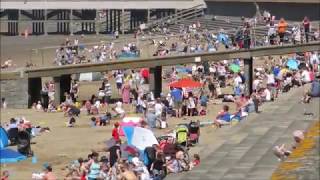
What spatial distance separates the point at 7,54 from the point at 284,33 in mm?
21928

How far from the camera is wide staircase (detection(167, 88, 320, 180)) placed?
12.7 meters

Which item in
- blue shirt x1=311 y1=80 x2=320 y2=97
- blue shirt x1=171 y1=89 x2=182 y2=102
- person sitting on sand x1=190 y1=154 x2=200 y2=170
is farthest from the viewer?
blue shirt x1=171 y1=89 x2=182 y2=102

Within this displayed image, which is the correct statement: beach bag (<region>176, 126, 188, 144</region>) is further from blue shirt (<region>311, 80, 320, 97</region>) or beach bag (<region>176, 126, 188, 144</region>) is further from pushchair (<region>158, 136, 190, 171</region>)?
blue shirt (<region>311, 80, 320, 97</region>)

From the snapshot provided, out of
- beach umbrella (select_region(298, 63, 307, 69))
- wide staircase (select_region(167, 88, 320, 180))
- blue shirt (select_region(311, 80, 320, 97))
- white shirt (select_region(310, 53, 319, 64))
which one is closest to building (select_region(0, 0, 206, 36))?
beach umbrella (select_region(298, 63, 307, 69))

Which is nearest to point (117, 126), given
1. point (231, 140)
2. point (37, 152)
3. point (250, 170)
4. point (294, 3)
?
point (37, 152)

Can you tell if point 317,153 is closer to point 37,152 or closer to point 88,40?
point 37,152

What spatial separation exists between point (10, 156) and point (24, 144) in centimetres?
80

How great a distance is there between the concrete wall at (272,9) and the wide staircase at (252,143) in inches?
879

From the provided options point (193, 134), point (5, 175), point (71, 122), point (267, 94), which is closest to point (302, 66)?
point (267, 94)

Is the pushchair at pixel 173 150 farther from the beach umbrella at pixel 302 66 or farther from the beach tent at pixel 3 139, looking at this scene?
the beach umbrella at pixel 302 66

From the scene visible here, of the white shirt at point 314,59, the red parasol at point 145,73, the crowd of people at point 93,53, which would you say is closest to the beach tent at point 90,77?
the red parasol at point 145,73

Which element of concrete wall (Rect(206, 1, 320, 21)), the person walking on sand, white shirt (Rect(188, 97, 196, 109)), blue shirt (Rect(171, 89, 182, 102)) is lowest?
white shirt (Rect(188, 97, 196, 109))

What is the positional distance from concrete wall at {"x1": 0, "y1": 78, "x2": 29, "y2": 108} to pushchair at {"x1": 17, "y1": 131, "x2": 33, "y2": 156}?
906 cm

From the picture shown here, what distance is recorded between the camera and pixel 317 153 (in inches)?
333
